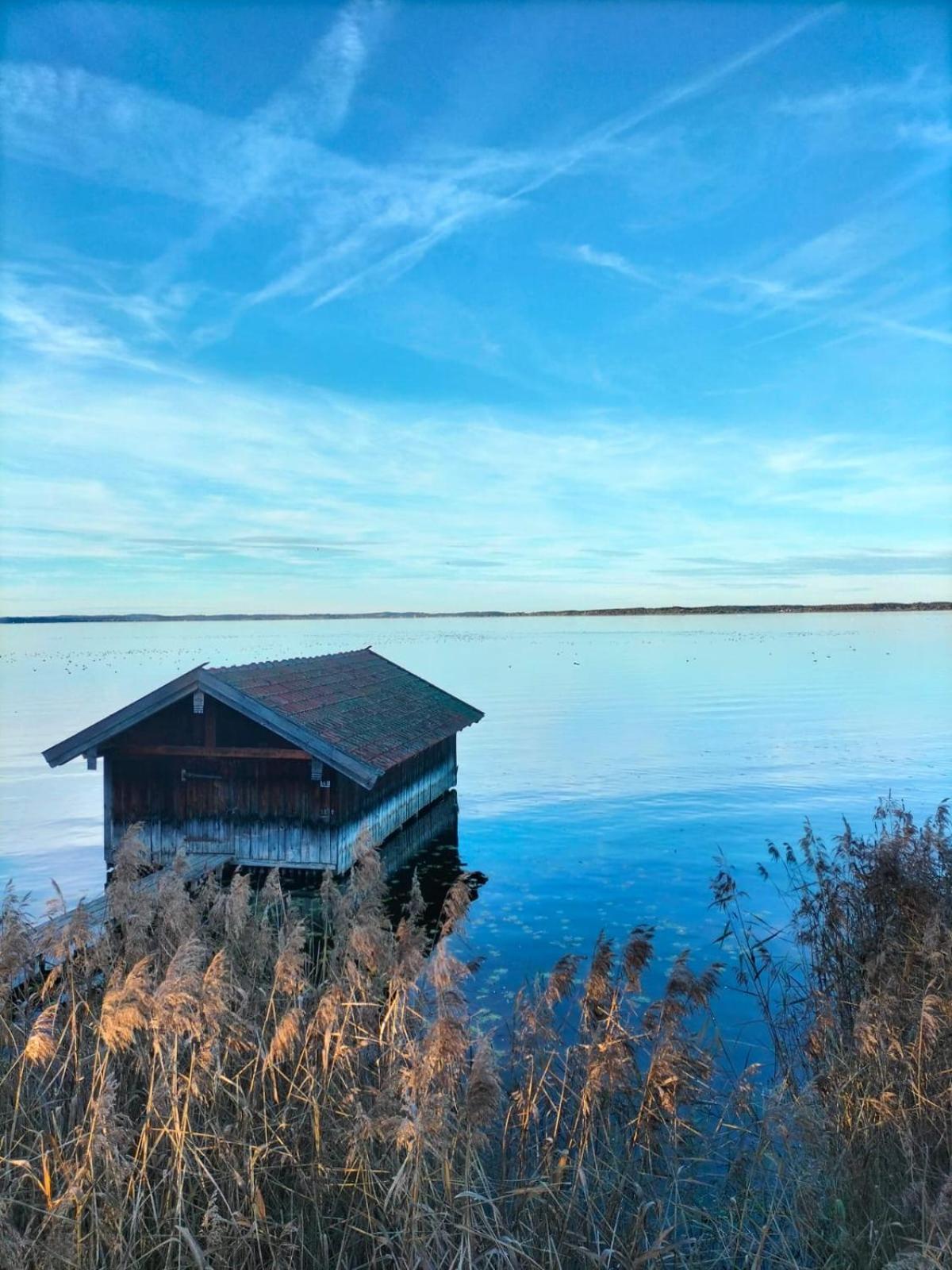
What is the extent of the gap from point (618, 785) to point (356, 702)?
514 inches

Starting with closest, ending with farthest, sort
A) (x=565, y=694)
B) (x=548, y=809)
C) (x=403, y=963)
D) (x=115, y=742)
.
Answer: (x=403, y=963), (x=115, y=742), (x=548, y=809), (x=565, y=694)

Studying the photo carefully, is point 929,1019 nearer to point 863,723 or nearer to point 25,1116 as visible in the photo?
point 25,1116

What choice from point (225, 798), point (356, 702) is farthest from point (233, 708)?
point (356, 702)

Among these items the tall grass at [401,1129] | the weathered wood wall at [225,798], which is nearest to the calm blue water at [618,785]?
the weathered wood wall at [225,798]

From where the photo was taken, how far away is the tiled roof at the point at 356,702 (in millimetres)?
19609

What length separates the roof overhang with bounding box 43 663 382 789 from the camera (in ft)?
60.8

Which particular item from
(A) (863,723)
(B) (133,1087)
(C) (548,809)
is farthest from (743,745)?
(B) (133,1087)

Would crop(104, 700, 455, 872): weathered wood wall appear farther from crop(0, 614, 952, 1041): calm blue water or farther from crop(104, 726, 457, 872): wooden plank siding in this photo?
crop(0, 614, 952, 1041): calm blue water

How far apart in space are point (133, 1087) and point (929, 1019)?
6665 millimetres

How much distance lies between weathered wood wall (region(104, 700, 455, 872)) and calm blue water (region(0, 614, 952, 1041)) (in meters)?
3.25

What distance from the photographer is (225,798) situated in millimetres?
19891

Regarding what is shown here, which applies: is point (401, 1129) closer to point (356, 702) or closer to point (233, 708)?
point (233, 708)

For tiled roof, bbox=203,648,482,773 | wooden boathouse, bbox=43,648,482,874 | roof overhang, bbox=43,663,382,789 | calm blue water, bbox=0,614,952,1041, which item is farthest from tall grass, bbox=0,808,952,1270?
tiled roof, bbox=203,648,482,773

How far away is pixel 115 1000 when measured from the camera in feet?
17.8
